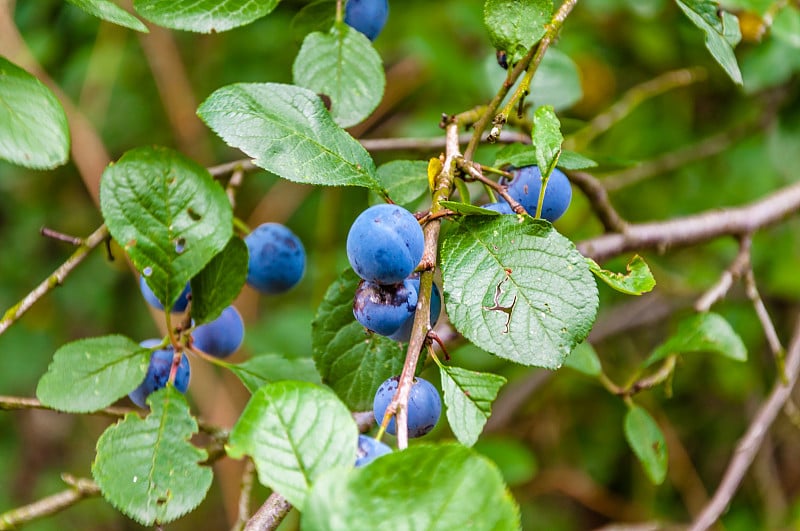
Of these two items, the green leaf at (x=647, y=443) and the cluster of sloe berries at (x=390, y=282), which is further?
the green leaf at (x=647, y=443)

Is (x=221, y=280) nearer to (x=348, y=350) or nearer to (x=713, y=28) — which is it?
(x=348, y=350)

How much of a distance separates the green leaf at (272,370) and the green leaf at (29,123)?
27 cm

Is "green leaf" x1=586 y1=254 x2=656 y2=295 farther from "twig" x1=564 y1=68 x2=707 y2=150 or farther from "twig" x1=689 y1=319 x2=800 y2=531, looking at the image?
"twig" x1=564 y1=68 x2=707 y2=150

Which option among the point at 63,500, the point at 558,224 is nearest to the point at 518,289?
the point at 63,500

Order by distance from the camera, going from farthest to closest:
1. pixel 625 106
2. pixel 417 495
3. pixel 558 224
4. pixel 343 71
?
pixel 558 224 < pixel 625 106 < pixel 343 71 < pixel 417 495

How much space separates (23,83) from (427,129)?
122cm

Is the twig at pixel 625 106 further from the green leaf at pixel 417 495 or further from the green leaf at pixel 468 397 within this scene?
the green leaf at pixel 417 495

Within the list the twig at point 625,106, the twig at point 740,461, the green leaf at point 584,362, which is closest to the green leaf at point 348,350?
the green leaf at point 584,362

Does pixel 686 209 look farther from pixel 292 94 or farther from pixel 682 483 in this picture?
pixel 292 94

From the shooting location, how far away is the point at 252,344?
1839mm

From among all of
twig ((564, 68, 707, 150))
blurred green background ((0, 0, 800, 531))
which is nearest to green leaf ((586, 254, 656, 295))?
twig ((564, 68, 707, 150))

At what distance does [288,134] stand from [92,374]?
284 mm

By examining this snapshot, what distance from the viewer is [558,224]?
71.6 inches

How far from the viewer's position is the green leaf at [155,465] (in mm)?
596
